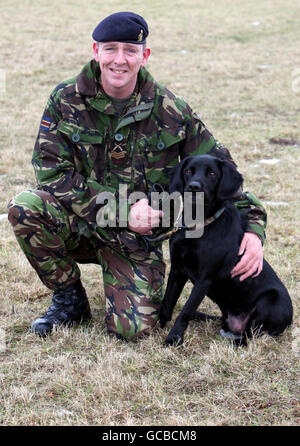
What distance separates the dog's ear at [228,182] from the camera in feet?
11.0

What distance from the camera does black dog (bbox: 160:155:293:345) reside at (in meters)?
3.36

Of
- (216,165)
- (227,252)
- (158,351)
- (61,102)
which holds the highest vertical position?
(61,102)

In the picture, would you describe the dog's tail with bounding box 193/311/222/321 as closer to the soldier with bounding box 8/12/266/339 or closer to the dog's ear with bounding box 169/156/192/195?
the soldier with bounding box 8/12/266/339

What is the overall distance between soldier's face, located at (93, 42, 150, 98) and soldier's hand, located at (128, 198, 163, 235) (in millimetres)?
748

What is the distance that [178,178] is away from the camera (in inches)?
136

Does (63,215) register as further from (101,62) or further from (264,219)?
(264,219)

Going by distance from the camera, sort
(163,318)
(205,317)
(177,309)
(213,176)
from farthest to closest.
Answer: (177,309) < (205,317) < (163,318) < (213,176)

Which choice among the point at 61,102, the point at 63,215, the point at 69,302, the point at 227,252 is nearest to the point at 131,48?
the point at 61,102

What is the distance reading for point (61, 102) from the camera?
11.8 ft

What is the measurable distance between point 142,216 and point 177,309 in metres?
0.93

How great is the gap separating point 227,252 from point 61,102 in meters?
1.40

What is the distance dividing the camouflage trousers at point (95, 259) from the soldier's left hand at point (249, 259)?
656 millimetres

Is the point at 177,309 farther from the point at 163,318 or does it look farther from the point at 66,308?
the point at 66,308

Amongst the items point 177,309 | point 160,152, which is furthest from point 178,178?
point 177,309
